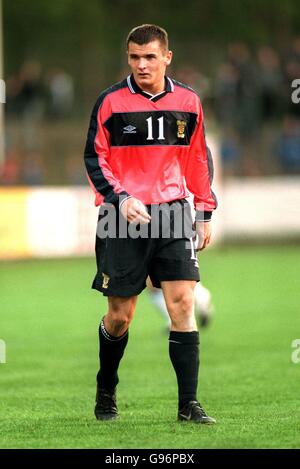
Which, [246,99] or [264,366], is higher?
[246,99]

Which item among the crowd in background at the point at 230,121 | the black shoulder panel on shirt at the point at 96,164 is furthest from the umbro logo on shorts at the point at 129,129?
the crowd in background at the point at 230,121

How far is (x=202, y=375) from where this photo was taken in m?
10.2

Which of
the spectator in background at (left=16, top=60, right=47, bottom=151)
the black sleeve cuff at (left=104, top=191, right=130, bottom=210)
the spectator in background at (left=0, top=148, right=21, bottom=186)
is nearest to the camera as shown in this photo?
the black sleeve cuff at (left=104, top=191, right=130, bottom=210)

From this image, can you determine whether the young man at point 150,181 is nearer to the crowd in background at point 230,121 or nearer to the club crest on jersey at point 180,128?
the club crest on jersey at point 180,128

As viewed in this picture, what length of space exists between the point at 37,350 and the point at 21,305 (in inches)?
175

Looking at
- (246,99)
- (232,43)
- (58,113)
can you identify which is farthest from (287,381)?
(232,43)

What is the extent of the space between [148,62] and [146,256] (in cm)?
114

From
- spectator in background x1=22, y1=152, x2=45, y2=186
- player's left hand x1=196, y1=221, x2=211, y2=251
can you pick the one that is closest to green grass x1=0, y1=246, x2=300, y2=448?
player's left hand x1=196, y1=221, x2=211, y2=251

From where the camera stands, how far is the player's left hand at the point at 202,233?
7840 millimetres

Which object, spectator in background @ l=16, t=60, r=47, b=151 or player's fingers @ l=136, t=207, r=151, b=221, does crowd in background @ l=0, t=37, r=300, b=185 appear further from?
player's fingers @ l=136, t=207, r=151, b=221

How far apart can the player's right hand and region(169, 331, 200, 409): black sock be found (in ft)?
2.45

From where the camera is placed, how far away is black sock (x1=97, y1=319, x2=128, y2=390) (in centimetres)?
789

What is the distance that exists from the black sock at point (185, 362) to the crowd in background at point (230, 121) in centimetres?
1863
